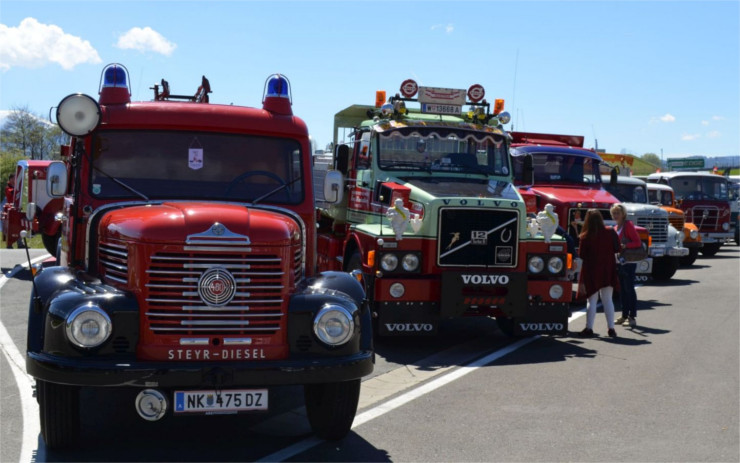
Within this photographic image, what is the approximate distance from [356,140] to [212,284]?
6.82 m

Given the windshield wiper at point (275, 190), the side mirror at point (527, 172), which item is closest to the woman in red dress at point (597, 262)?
the side mirror at point (527, 172)

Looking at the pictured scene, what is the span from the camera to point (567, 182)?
15992 mm

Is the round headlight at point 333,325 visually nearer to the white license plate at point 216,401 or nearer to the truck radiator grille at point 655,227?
the white license plate at point 216,401

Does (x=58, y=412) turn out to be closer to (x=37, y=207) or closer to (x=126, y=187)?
(x=126, y=187)

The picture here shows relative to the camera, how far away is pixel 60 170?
265 inches

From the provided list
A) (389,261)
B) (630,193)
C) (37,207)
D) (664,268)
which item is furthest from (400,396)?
(630,193)

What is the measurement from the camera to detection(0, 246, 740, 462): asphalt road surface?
618cm

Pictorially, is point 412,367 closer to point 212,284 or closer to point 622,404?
point 622,404

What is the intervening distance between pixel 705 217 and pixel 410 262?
1893 cm

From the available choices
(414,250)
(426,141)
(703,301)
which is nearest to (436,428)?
(414,250)

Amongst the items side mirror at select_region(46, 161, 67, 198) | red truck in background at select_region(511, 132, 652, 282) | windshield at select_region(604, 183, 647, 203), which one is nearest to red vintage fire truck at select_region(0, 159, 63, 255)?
red truck in background at select_region(511, 132, 652, 282)

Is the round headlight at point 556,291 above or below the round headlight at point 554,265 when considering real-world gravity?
below

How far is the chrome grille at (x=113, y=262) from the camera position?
5.79 meters

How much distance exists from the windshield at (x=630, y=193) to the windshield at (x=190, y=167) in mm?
14126
